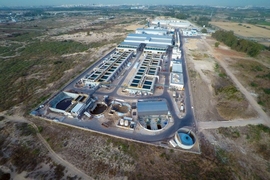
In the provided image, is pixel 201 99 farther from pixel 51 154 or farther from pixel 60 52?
pixel 60 52

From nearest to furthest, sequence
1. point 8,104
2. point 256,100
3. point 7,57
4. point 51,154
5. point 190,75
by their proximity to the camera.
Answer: point 51,154
point 8,104
point 256,100
point 190,75
point 7,57

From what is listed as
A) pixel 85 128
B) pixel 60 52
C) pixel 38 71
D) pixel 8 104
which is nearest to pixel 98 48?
pixel 60 52

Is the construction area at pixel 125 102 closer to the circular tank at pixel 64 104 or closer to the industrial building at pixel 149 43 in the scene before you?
the circular tank at pixel 64 104

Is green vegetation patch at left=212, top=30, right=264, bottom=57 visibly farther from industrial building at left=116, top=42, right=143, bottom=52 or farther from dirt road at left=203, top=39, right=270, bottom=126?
industrial building at left=116, top=42, right=143, bottom=52

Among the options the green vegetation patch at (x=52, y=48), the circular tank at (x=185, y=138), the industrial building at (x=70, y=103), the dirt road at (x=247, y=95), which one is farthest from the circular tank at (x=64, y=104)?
the dirt road at (x=247, y=95)

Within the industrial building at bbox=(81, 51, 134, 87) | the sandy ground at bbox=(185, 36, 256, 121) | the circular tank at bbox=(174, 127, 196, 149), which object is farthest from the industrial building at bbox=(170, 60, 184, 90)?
the industrial building at bbox=(81, 51, 134, 87)
